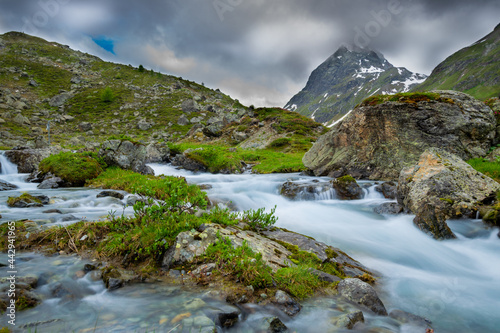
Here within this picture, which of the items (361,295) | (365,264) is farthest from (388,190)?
(361,295)

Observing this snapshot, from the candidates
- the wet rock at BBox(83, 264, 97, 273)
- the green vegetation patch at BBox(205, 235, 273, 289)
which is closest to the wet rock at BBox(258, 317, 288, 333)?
the green vegetation patch at BBox(205, 235, 273, 289)

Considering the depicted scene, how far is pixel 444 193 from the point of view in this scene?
31.0ft

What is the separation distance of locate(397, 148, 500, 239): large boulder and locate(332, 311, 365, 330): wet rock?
6.99 meters

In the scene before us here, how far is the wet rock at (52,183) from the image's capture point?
13.9 metres

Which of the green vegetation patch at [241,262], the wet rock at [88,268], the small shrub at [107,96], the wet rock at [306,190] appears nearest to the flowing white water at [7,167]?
the wet rock at [88,268]

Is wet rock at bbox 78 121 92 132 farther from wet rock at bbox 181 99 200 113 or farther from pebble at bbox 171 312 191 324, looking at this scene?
pebble at bbox 171 312 191 324

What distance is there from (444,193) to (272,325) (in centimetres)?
971

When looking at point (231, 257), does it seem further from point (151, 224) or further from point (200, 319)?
point (151, 224)

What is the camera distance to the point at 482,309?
506cm

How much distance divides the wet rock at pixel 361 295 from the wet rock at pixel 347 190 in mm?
10641

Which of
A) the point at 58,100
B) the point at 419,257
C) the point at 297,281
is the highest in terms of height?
the point at 58,100

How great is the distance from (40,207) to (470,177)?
17.6 metres

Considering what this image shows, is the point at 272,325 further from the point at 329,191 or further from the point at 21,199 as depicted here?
the point at 329,191

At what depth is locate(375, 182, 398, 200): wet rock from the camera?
13.9m
